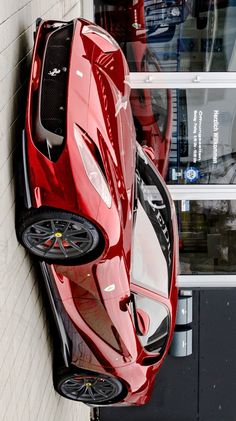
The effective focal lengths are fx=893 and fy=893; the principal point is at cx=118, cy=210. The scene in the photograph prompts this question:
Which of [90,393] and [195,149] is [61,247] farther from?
[195,149]

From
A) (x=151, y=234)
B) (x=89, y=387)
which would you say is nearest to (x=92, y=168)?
(x=151, y=234)

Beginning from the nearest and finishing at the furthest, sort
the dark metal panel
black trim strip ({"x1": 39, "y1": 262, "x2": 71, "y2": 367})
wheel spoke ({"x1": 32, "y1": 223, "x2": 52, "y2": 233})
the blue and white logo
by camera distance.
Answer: wheel spoke ({"x1": 32, "y1": 223, "x2": 52, "y2": 233}) → black trim strip ({"x1": 39, "y1": 262, "x2": 71, "y2": 367}) → the blue and white logo → the dark metal panel

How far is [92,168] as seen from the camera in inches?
183

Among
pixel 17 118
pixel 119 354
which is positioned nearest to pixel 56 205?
pixel 17 118

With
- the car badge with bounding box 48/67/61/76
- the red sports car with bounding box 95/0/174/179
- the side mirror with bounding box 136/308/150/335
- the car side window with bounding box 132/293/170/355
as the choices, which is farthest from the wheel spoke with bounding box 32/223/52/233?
the red sports car with bounding box 95/0/174/179

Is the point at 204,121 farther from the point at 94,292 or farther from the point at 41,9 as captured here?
the point at 94,292

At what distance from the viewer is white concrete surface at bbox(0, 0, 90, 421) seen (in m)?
4.47

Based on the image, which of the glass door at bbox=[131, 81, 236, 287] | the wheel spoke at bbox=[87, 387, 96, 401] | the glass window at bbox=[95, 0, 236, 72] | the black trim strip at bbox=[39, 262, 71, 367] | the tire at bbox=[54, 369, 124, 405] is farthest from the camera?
the glass door at bbox=[131, 81, 236, 287]

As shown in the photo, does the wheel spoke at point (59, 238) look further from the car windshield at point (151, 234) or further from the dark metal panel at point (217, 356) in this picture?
the dark metal panel at point (217, 356)

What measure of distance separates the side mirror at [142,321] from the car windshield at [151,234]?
17 cm

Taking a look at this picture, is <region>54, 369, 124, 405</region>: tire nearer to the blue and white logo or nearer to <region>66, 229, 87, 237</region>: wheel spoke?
<region>66, 229, 87, 237</region>: wheel spoke

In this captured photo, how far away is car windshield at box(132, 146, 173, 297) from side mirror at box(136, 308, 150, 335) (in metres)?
0.17

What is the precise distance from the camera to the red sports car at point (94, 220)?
15.1 ft

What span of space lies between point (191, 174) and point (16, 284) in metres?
4.08
